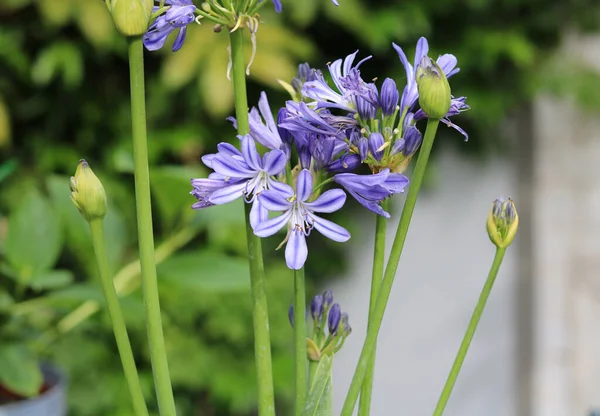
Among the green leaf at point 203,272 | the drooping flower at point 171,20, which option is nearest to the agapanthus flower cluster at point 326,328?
the drooping flower at point 171,20

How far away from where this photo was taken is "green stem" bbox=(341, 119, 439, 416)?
0.89 ft

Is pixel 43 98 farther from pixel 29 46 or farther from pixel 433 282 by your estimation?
pixel 433 282

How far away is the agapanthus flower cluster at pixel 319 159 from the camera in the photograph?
0.92ft

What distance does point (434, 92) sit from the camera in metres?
0.27

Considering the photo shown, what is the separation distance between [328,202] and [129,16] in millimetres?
104

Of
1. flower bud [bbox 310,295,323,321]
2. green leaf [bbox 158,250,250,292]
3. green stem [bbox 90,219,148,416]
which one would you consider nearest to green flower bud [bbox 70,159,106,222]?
green stem [bbox 90,219,148,416]

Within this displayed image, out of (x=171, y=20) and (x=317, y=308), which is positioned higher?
(x=171, y=20)

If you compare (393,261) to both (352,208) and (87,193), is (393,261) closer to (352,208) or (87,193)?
(87,193)

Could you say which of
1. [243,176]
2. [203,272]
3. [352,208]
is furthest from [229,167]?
[352,208]

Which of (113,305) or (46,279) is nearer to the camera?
(113,305)

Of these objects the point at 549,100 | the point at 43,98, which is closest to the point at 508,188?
the point at 549,100

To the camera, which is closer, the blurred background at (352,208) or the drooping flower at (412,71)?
the drooping flower at (412,71)

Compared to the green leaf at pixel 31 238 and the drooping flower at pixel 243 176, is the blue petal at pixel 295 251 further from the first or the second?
the green leaf at pixel 31 238

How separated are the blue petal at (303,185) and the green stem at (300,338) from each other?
3cm
